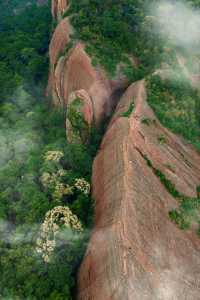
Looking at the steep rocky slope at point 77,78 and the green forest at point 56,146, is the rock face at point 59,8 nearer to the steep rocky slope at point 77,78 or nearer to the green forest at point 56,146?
the green forest at point 56,146

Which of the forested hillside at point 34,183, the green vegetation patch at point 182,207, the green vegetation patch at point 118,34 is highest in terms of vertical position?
the green vegetation patch at point 118,34

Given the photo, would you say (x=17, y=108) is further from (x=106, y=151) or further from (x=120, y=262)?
(x=120, y=262)

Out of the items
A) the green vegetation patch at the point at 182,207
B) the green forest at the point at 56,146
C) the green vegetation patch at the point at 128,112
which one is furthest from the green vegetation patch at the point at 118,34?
the green vegetation patch at the point at 182,207

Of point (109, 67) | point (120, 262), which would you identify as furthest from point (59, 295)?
point (109, 67)

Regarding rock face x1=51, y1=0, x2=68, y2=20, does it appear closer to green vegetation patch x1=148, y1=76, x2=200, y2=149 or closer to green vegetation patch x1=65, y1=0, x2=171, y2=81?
green vegetation patch x1=65, y1=0, x2=171, y2=81

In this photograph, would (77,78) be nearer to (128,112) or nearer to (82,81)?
(82,81)

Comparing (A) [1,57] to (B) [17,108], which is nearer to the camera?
(B) [17,108]

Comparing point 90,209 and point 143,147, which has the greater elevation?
point 143,147
